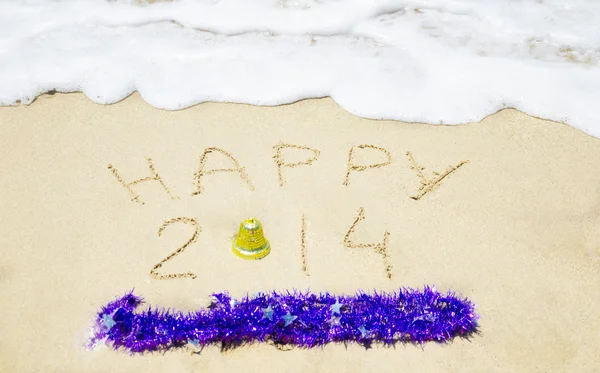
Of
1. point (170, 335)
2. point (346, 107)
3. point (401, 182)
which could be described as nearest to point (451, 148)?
point (401, 182)

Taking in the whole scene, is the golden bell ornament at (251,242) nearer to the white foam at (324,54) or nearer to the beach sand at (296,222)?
the beach sand at (296,222)

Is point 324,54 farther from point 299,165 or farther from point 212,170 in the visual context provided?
point 212,170

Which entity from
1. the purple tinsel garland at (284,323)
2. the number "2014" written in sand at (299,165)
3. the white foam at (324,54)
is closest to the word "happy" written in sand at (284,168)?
the number "2014" written in sand at (299,165)

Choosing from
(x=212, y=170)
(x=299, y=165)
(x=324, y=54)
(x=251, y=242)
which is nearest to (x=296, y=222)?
(x=251, y=242)

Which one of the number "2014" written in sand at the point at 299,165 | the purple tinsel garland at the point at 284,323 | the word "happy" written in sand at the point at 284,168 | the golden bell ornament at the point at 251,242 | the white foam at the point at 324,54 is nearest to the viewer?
the purple tinsel garland at the point at 284,323

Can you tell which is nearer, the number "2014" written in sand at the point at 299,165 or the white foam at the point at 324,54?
the number "2014" written in sand at the point at 299,165

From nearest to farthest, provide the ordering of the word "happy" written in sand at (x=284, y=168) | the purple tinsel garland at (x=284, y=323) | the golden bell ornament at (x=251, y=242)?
the purple tinsel garland at (x=284, y=323) < the golden bell ornament at (x=251, y=242) < the word "happy" written in sand at (x=284, y=168)

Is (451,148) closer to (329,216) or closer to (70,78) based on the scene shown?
(329,216)
